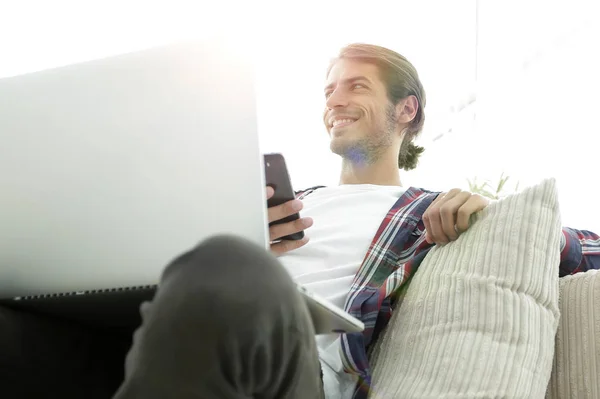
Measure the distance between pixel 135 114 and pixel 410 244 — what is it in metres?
0.70

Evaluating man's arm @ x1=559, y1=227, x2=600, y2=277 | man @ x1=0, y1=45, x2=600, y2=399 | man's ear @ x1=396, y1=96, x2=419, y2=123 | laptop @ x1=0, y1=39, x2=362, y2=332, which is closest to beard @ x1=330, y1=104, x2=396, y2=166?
man's ear @ x1=396, y1=96, x2=419, y2=123

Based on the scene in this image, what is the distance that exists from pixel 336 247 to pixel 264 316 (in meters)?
0.80

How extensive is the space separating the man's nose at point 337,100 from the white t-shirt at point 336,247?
0.32 meters

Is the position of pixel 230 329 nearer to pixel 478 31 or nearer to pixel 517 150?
pixel 517 150

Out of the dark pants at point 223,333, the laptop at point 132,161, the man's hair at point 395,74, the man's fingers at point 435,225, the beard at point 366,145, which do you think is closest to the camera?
the dark pants at point 223,333

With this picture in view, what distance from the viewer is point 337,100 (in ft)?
5.35

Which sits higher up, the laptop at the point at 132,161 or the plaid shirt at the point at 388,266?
the laptop at the point at 132,161

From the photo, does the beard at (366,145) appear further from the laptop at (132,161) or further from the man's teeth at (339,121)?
the laptop at (132,161)

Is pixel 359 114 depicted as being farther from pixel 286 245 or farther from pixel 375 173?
pixel 286 245

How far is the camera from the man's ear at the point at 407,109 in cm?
173

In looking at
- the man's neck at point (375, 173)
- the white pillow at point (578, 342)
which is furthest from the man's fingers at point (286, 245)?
the man's neck at point (375, 173)

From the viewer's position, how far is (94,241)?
543 millimetres

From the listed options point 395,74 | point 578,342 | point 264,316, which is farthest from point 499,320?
point 395,74

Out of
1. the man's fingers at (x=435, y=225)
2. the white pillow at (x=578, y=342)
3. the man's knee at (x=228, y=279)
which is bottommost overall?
the white pillow at (x=578, y=342)
